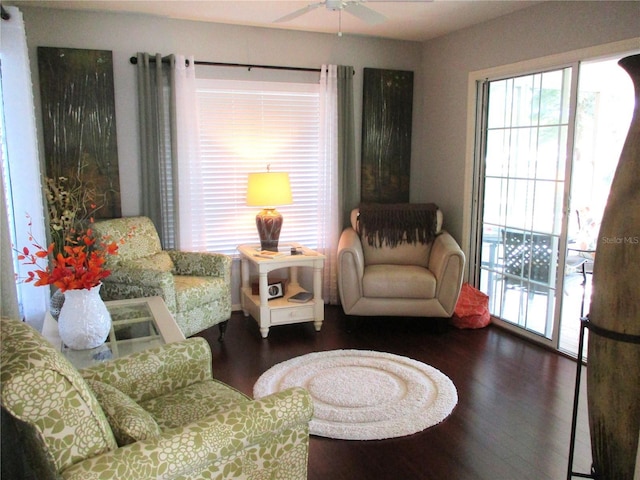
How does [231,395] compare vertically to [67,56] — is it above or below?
below

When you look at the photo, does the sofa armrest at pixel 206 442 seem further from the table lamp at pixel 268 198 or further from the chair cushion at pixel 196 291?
the table lamp at pixel 268 198

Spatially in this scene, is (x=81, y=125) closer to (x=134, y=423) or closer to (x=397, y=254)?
(x=397, y=254)

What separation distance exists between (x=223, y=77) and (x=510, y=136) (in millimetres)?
2429

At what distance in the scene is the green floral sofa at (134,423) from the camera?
1.28 metres

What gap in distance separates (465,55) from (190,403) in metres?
3.76

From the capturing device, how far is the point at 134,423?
1511 mm

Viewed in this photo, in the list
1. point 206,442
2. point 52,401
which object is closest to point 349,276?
point 206,442

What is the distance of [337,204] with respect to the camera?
4.82 meters

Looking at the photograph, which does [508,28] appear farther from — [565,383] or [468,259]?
[565,383]

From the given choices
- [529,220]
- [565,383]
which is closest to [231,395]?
[565,383]

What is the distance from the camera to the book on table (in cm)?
414

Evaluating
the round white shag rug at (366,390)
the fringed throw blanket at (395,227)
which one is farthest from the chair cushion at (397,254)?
the round white shag rug at (366,390)

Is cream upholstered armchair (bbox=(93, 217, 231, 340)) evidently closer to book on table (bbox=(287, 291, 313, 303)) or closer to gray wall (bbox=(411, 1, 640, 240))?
book on table (bbox=(287, 291, 313, 303))

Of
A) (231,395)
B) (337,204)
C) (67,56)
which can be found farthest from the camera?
(337,204)
